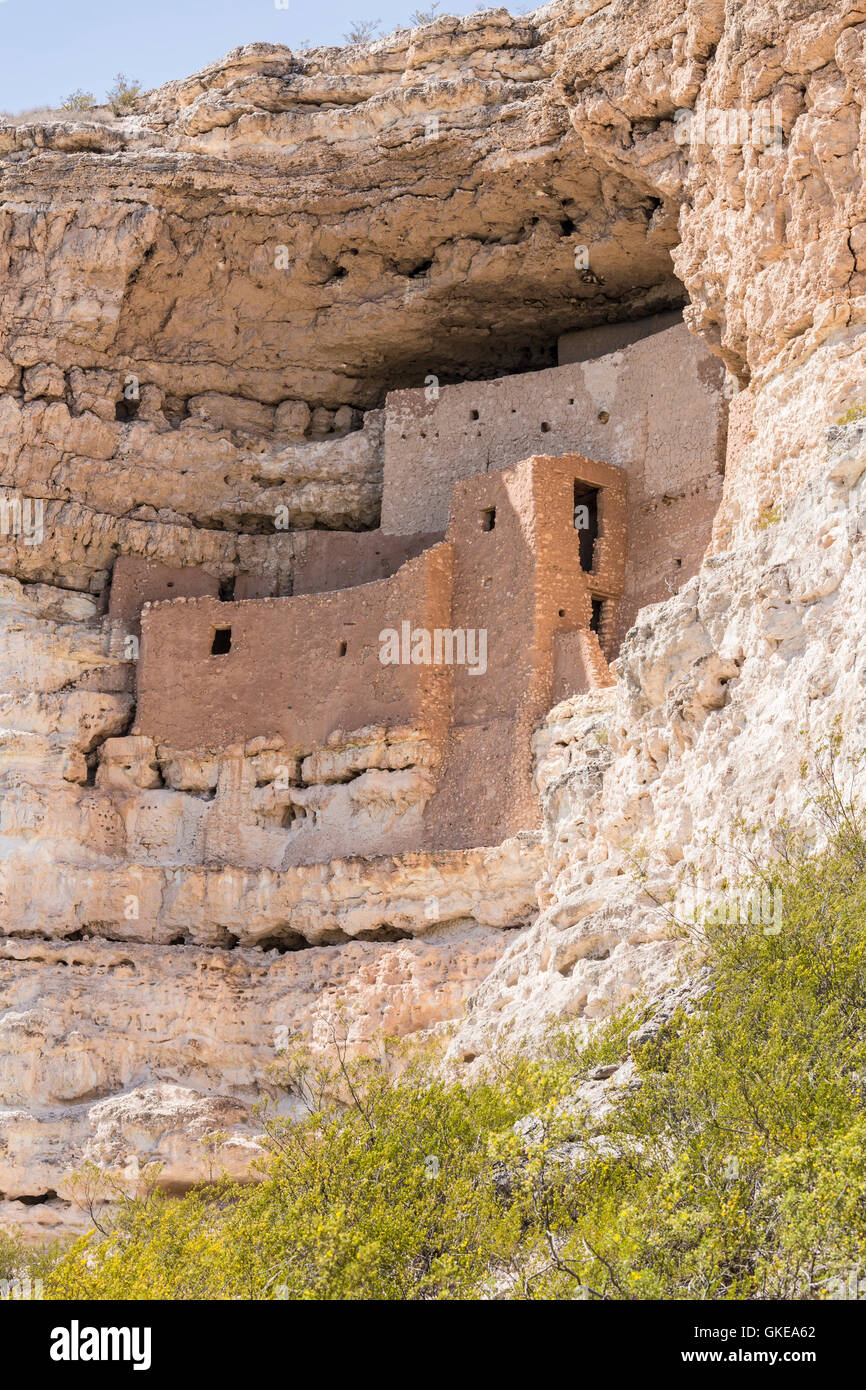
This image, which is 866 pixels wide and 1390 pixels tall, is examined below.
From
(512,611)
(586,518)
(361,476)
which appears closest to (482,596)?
(512,611)

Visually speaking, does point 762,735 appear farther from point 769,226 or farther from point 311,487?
point 311,487

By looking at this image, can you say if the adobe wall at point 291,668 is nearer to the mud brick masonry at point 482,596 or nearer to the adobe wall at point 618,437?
the mud brick masonry at point 482,596

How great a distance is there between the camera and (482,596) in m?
19.0

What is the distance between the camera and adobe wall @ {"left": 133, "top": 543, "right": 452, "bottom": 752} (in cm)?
1923

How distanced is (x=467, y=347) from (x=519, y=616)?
5.83 meters

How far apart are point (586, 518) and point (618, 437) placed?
42.3 inches

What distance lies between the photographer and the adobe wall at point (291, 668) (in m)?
19.2

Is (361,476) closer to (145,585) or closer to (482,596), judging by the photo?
(145,585)

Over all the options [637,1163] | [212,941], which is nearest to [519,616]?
[212,941]

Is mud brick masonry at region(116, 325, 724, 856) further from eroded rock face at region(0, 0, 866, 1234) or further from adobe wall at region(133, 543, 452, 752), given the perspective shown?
eroded rock face at region(0, 0, 866, 1234)

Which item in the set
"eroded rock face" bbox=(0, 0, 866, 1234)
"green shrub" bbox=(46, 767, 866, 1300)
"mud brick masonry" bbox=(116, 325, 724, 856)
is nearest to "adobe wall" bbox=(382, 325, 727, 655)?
"mud brick masonry" bbox=(116, 325, 724, 856)

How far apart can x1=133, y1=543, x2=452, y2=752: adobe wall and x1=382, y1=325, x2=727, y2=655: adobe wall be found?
1937mm

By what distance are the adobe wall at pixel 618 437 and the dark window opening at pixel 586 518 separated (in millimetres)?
389

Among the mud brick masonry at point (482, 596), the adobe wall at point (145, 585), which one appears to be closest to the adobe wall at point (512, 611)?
the mud brick masonry at point (482, 596)
